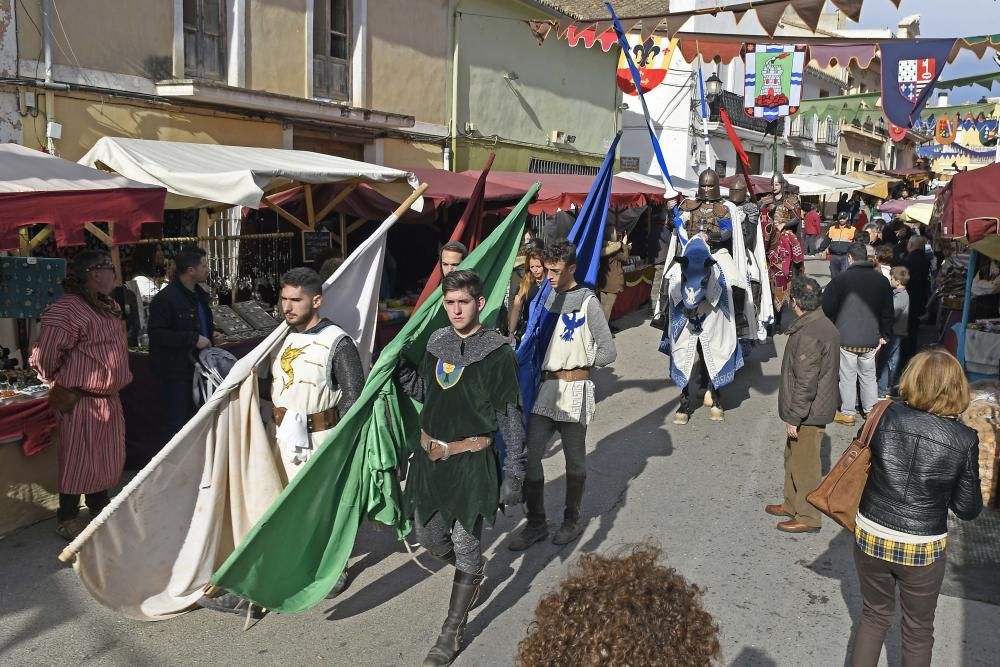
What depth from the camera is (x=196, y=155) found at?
8242mm

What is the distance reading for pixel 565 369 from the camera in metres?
5.24

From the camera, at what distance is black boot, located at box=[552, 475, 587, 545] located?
17.8ft

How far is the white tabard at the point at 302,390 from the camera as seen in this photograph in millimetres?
4324

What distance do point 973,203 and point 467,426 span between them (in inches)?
165

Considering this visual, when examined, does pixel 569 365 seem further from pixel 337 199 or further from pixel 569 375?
pixel 337 199

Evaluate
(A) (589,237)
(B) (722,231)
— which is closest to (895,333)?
(B) (722,231)

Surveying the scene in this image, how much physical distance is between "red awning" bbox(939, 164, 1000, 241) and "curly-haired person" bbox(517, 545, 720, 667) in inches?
198

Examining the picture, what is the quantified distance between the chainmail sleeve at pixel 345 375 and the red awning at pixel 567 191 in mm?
7206

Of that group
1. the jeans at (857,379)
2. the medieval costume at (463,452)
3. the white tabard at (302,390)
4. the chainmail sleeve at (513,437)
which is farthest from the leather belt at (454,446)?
the jeans at (857,379)

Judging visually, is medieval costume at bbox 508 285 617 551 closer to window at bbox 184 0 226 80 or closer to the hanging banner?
window at bbox 184 0 226 80

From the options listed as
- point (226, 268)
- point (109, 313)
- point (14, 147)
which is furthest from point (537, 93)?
point (109, 313)

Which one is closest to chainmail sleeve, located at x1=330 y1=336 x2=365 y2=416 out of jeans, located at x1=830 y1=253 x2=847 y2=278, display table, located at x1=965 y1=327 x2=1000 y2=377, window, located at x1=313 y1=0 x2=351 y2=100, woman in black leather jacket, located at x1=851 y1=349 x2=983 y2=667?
woman in black leather jacket, located at x1=851 y1=349 x2=983 y2=667

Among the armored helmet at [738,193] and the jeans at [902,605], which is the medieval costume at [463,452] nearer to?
the jeans at [902,605]

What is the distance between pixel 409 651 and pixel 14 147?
16.5ft
